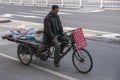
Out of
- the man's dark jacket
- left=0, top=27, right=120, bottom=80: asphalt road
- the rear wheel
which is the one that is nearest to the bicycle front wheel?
left=0, top=27, right=120, bottom=80: asphalt road

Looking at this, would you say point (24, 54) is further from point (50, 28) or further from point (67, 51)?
point (67, 51)

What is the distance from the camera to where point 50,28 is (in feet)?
29.6

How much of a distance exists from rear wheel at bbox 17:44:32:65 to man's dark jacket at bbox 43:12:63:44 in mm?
737

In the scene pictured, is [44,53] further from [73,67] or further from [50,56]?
[73,67]

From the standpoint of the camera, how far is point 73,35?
8648mm

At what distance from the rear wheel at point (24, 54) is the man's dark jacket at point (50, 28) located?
29.0 inches

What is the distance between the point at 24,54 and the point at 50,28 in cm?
123

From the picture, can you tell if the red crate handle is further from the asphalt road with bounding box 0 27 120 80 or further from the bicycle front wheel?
the asphalt road with bounding box 0 27 120 80

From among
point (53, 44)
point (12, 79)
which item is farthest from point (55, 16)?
point (12, 79)

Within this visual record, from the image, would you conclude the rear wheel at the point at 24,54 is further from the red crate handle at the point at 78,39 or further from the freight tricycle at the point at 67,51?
the red crate handle at the point at 78,39

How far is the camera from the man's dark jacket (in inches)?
354

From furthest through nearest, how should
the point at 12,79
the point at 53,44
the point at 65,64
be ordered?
the point at 65,64 → the point at 53,44 → the point at 12,79

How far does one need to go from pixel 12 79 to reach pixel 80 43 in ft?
5.81

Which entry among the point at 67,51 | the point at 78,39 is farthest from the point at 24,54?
the point at 78,39
